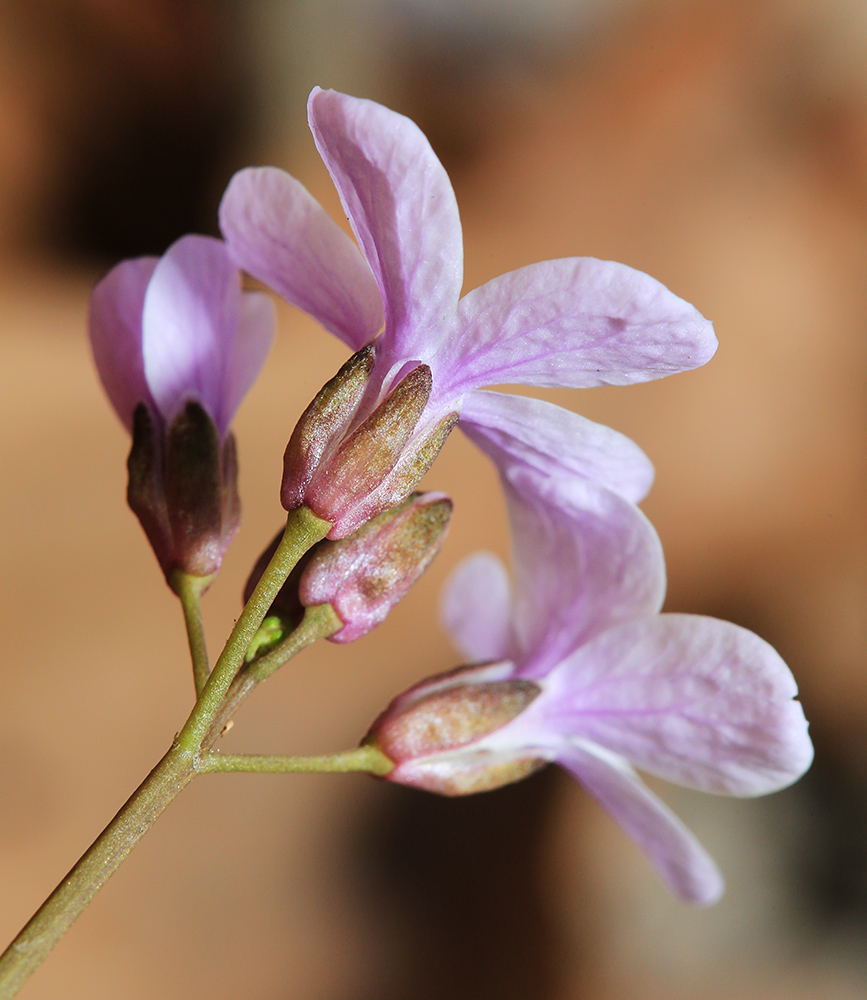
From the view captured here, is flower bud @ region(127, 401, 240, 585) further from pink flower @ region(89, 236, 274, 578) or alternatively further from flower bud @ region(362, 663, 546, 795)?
flower bud @ region(362, 663, 546, 795)

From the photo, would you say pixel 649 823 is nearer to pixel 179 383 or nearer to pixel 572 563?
pixel 572 563

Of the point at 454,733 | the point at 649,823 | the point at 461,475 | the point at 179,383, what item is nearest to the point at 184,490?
the point at 179,383

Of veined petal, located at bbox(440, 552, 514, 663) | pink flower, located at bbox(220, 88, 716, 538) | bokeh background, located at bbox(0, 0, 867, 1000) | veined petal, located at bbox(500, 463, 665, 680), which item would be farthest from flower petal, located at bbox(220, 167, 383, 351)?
bokeh background, located at bbox(0, 0, 867, 1000)

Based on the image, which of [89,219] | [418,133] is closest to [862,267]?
[89,219]

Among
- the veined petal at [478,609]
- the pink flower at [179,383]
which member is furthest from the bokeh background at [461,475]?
the pink flower at [179,383]

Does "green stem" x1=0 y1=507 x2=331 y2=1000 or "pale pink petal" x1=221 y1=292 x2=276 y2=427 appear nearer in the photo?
"green stem" x1=0 y1=507 x2=331 y2=1000

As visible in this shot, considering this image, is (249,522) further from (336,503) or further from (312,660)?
(336,503)
